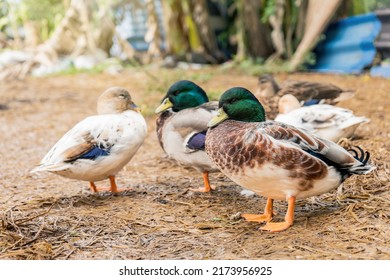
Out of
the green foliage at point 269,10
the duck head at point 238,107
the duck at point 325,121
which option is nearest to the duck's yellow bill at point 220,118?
the duck head at point 238,107

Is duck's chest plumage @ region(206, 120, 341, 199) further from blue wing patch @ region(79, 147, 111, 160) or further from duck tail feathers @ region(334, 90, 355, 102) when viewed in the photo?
duck tail feathers @ region(334, 90, 355, 102)

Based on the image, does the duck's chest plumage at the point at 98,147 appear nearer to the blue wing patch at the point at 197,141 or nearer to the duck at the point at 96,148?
the duck at the point at 96,148

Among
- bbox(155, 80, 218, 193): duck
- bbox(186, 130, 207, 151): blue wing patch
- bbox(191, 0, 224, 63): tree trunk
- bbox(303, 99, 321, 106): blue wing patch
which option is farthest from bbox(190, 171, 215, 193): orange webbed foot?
bbox(191, 0, 224, 63): tree trunk

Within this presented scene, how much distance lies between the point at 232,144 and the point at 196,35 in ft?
26.8

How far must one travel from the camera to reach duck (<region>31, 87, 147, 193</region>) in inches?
113

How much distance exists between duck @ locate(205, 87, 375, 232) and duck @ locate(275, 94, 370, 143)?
1.12 meters

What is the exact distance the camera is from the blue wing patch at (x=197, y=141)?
3055mm

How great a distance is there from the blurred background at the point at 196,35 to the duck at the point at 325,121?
3.64 metres

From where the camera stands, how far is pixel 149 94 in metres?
6.23

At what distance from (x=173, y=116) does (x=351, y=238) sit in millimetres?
1366

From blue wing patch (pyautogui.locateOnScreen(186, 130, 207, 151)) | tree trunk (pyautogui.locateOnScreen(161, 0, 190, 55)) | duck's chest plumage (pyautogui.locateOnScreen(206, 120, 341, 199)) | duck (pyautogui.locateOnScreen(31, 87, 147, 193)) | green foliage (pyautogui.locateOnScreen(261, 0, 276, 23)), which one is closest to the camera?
duck's chest plumage (pyautogui.locateOnScreen(206, 120, 341, 199))

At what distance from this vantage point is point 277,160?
234 centimetres

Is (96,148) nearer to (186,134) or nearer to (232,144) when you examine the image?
(186,134)
